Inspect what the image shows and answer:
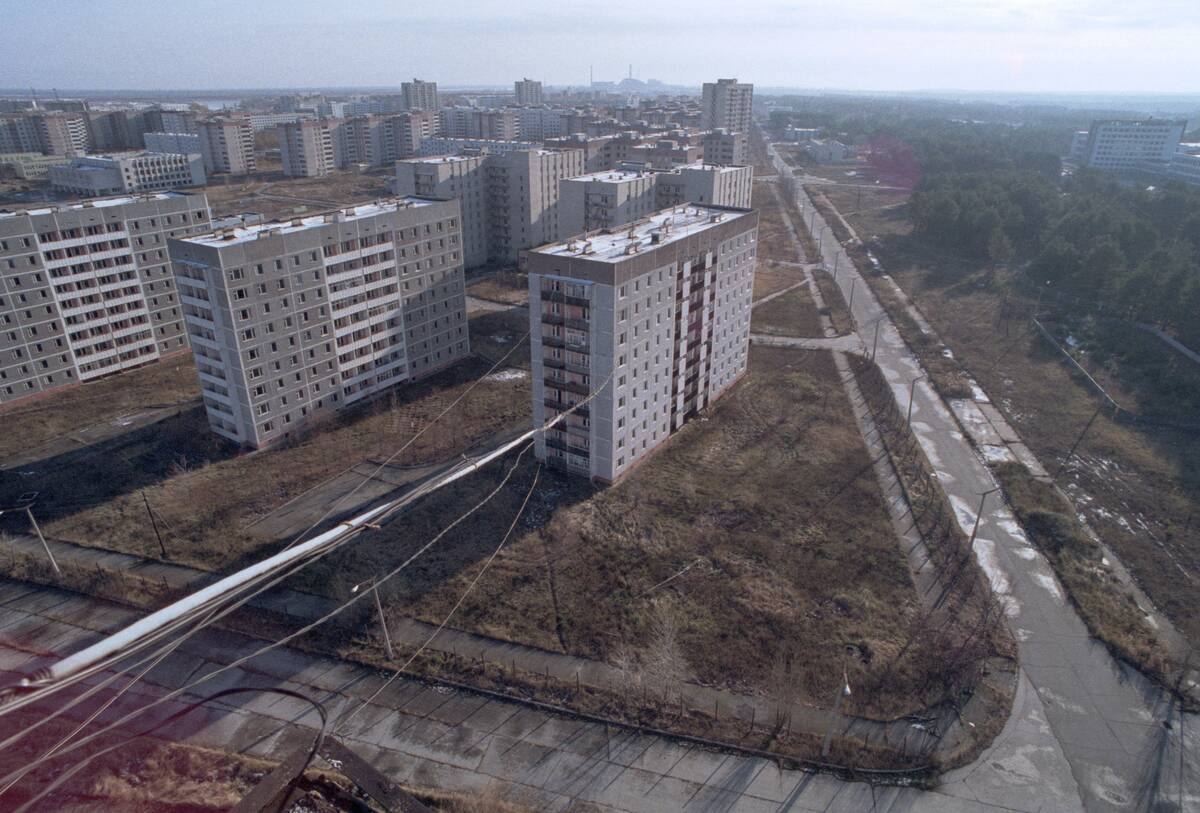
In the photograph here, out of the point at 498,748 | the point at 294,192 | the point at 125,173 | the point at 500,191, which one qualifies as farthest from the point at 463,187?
the point at 125,173

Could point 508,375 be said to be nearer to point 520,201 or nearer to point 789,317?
point 789,317

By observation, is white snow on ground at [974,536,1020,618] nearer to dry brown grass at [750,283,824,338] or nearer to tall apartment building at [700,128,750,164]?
dry brown grass at [750,283,824,338]

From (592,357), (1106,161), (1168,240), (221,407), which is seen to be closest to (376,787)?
(592,357)

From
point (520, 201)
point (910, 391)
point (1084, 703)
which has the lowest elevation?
point (1084, 703)

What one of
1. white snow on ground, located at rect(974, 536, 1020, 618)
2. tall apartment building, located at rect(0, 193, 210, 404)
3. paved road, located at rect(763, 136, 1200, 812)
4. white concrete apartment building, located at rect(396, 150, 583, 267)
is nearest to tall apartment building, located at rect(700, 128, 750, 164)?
white concrete apartment building, located at rect(396, 150, 583, 267)

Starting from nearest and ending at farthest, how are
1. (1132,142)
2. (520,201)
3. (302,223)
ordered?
(302,223) < (520,201) < (1132,142)
